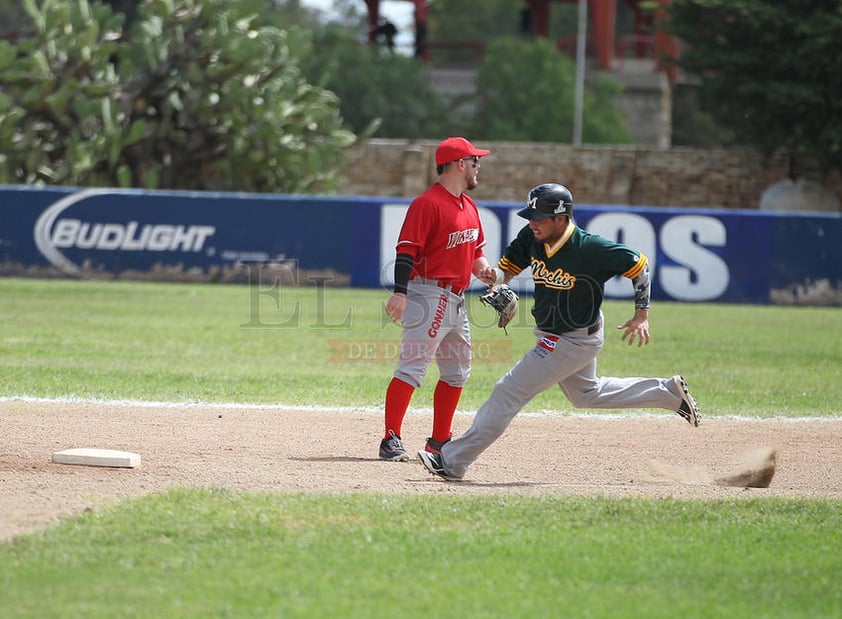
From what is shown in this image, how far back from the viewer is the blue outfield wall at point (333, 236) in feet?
68.1

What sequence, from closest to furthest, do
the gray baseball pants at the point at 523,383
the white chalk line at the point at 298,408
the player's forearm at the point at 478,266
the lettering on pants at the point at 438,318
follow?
the gray baseball pants at the point at 523,383 → the lettering on pants at the point at 438,318 → the player's forearm at the point at 478,266 → the white chalk line at the point at 298,408

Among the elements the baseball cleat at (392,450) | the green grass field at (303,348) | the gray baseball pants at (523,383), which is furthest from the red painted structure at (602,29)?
the gray baseball pants at (523,383)

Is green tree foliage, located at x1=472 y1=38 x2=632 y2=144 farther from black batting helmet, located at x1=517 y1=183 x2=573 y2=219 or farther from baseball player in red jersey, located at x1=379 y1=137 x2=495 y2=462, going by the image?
black batting helmet, located at x1=517 y1=183 x2=573 y2=219

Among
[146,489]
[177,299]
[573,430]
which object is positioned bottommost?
[177,299]

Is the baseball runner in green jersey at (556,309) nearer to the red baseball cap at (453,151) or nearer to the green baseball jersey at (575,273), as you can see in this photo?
the green baseball jersey at (575,273)

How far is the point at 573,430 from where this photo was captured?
930cm

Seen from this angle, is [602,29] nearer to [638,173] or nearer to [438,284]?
[638,173]

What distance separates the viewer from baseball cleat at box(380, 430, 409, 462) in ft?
25.2

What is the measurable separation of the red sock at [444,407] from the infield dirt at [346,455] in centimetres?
29

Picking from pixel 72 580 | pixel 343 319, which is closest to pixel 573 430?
pixel 72 580

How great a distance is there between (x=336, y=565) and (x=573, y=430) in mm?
4524

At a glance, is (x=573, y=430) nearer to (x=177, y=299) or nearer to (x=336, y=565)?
(x=336, y=565)

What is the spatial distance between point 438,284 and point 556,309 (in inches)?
39.4

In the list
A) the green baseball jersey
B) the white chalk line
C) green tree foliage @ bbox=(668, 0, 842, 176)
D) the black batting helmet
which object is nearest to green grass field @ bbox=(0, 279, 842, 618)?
the white chalk line
